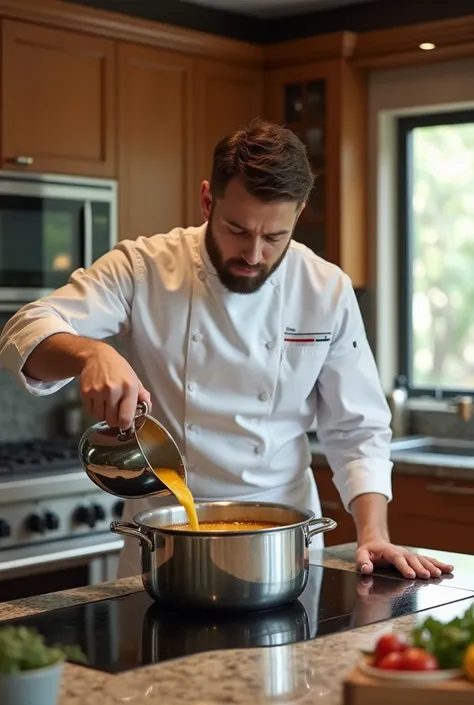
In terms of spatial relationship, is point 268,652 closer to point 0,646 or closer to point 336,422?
point 0,646

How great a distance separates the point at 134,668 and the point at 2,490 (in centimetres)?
188

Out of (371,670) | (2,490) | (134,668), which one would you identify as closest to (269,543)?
(134,668)

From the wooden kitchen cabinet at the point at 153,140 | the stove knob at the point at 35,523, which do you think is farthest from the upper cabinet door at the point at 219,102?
the stove knob at the point at 35,523

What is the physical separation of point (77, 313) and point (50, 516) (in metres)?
1.35

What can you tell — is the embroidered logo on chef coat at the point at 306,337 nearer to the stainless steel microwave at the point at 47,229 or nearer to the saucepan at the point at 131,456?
the saucepan at the point at 131,456

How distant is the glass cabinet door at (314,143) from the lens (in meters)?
4.28

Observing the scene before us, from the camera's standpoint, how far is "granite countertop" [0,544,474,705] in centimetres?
136

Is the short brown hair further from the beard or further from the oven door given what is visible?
the oven door

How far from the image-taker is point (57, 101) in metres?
3.74

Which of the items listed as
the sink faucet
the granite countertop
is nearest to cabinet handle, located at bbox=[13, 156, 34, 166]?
the sink faucet

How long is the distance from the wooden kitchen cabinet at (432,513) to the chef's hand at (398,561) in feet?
5.03

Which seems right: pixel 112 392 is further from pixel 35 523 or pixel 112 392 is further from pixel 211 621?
pixel 35 523

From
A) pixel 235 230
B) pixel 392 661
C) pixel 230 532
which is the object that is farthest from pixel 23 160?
pixel 392 661

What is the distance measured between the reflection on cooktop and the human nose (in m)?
0.60
